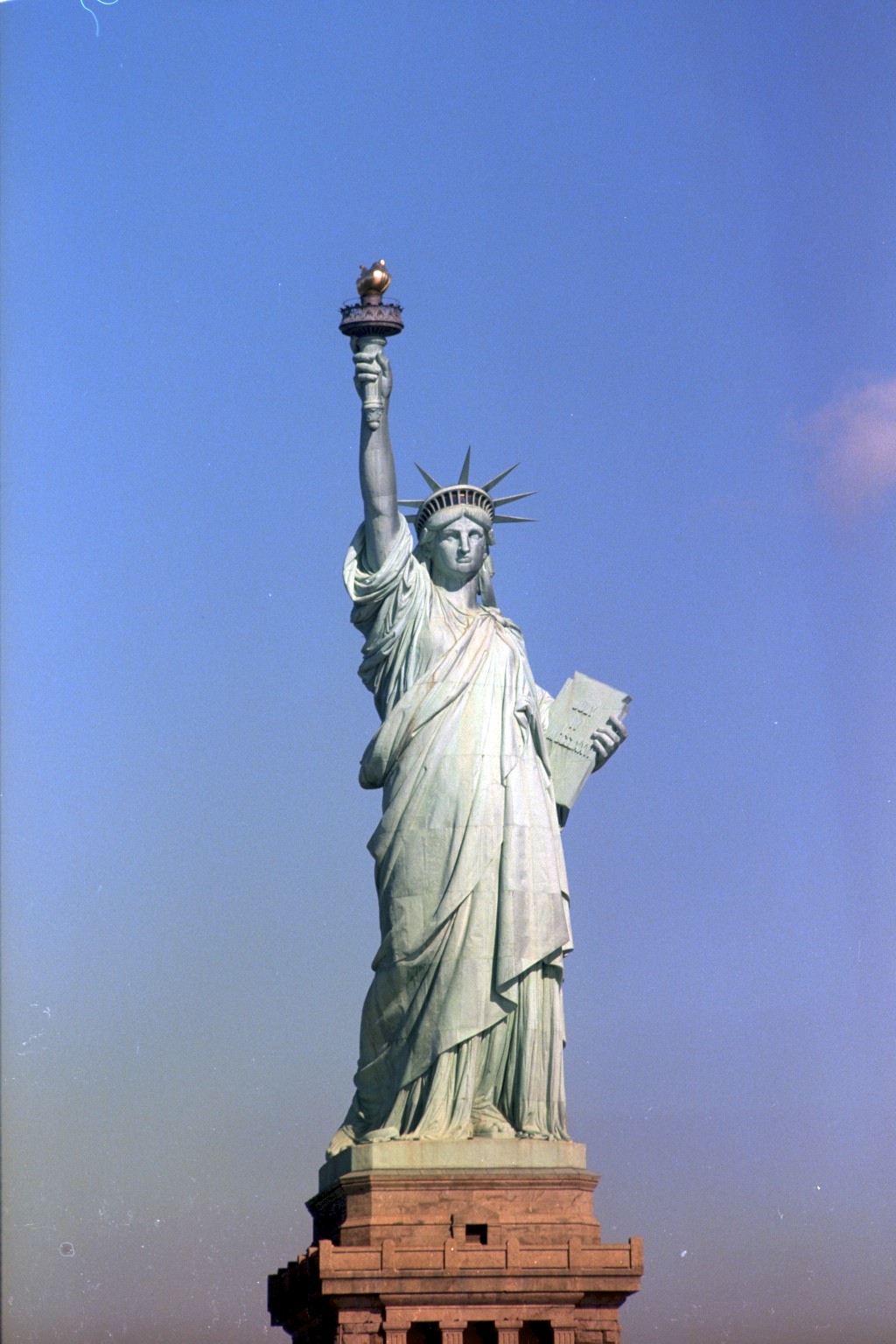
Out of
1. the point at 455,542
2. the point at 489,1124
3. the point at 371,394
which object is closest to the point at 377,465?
the point at 371,394

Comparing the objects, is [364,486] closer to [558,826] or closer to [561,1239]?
[558,826]

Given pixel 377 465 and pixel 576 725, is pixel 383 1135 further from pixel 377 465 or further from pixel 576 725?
pixel 377 465

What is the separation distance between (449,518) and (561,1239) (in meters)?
7.43

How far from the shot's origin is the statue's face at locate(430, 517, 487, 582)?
28281 millimetres

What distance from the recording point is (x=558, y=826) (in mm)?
27891

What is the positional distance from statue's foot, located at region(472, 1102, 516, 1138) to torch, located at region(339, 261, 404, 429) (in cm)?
683

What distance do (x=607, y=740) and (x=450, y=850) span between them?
2.53 m

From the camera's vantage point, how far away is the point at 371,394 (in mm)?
27531

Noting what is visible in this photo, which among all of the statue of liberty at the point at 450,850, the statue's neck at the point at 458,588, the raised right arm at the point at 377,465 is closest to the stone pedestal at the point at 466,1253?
the statue of liberty at the point at 450,850

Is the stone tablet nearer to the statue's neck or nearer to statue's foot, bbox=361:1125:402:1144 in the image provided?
the statue's neck

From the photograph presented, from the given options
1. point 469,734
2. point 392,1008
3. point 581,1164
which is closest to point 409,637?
point 469,734

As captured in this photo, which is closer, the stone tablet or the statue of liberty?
the statue of liberty

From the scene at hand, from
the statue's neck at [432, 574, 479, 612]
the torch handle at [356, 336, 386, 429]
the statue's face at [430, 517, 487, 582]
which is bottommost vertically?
the statue's neck at [432, 574, 479, 612]

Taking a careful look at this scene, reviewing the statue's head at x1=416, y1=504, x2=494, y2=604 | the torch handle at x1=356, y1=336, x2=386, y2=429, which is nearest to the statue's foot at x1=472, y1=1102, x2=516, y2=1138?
the statue's head at x1=416, y1=504, x2=494, y2=604
